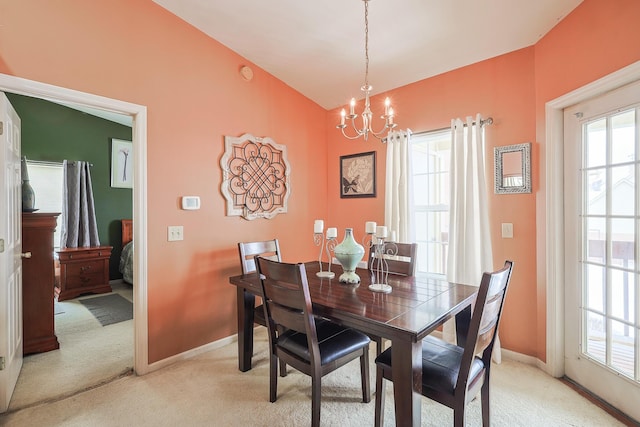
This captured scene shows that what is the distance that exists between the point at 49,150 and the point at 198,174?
3480mm

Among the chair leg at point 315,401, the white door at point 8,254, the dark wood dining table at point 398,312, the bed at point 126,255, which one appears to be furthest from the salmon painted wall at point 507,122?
the bed at point 126,255

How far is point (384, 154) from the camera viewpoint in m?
3.26

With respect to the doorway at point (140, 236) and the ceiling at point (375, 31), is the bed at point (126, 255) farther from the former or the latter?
the ceiling at point (375, 31)

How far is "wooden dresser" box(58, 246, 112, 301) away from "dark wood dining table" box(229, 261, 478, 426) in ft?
11.1

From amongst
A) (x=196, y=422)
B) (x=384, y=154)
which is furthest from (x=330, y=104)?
(x=196, y=422)

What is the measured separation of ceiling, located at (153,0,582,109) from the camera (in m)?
2.07

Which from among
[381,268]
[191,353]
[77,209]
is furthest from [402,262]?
[77,209]

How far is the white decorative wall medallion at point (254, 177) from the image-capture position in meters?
2.83

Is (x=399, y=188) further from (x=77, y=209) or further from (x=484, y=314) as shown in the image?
(x=77, y=209)

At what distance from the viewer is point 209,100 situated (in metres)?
2.70

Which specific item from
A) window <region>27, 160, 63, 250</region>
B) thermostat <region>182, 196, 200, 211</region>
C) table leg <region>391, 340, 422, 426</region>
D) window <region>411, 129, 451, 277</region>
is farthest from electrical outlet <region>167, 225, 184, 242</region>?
window <region>27, 160, 63, 250</region>

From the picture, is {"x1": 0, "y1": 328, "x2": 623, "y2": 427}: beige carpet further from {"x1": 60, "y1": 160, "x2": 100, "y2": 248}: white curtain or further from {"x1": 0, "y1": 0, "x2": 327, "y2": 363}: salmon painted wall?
{"x1": 60, "y1": 160, "x2": 100, "y2": 248}: white curtain

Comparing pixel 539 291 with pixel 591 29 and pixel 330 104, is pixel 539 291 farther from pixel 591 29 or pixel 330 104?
pixel 330 104

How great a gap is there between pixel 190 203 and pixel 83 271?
9.92 feet
